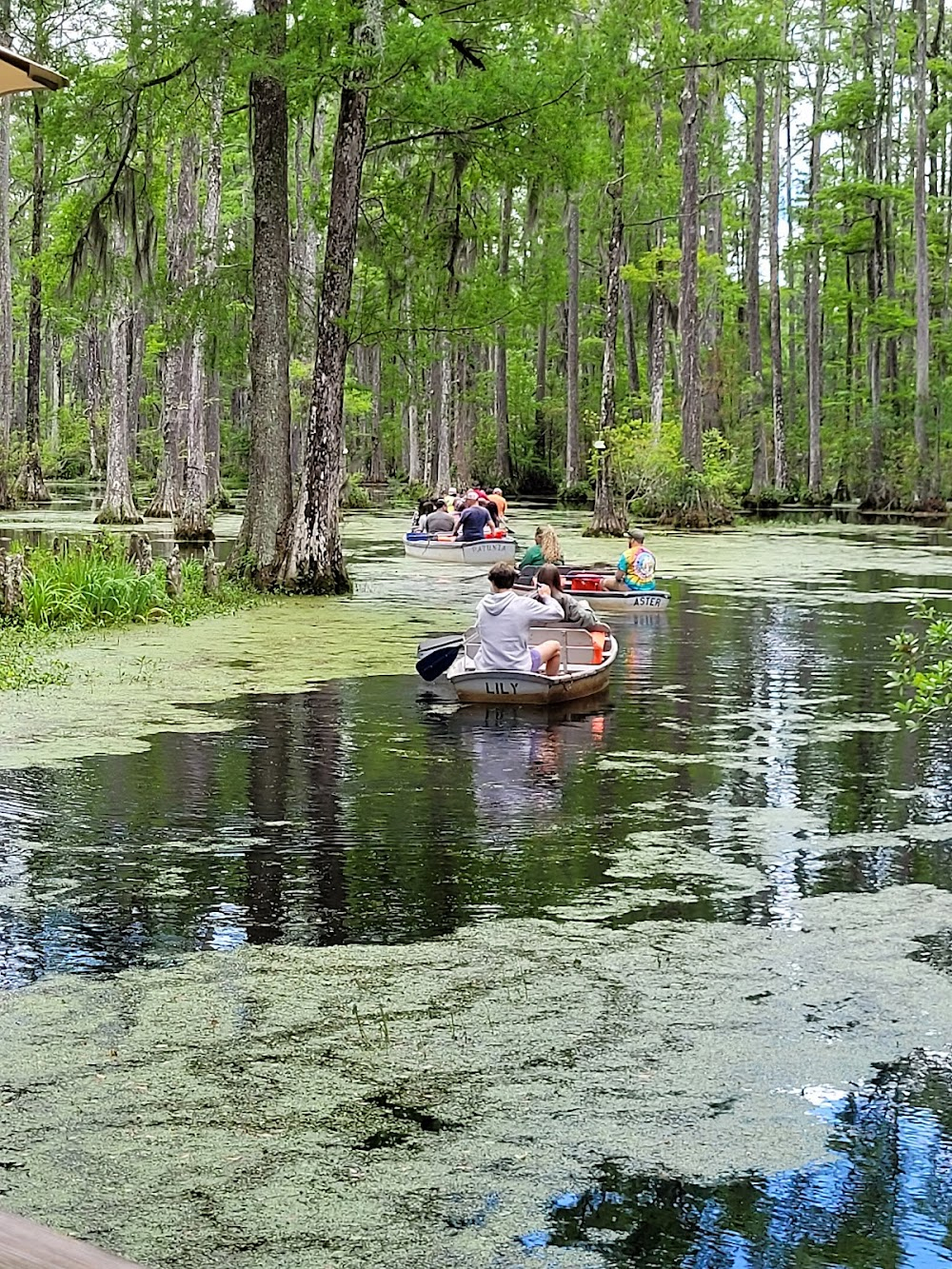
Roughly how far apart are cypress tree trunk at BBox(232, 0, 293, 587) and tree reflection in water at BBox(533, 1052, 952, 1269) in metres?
16.2

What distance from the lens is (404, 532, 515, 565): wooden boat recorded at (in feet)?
91.0

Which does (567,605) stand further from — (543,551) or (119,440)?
(119,440)

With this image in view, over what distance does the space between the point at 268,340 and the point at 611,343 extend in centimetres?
1216

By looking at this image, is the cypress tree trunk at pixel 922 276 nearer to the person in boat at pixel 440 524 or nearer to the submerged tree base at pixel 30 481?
the person in boat at pixel 440 524

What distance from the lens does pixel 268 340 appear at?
67.1 feet

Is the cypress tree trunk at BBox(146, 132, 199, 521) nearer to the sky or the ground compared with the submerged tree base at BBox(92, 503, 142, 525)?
nearer to the sky

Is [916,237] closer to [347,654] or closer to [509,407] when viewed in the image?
[509,407]

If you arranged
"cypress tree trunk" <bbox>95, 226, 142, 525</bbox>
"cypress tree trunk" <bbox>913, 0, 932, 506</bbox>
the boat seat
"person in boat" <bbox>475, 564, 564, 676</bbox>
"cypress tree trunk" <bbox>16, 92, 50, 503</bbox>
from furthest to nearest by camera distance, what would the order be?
"cypress tree trunk" <bbox>913, 0, 932, 506</bbox>, "cypress tree trunk" <bbox>16, 92, 50, 503</bbox>, "cypress tree trunk" <bbox>95, 226, 142, 525</bbox>, the boat seat, "person in boat" <bbox>475, 564, 564, 676</bbox>

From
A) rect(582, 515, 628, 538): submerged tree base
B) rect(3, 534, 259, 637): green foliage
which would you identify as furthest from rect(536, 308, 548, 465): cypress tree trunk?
rect(3, 534, 259, 637): green foliage

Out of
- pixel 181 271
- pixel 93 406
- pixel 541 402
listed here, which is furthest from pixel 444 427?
pixel 93 406

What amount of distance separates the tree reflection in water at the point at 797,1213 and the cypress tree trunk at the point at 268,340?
16.2m

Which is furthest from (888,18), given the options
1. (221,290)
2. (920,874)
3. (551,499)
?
(920,874)

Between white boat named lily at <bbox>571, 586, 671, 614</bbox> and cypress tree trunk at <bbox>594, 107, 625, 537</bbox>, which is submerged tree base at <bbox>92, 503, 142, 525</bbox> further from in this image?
white boat named lily at <bbox>571, 586, 671, 614</bbox>

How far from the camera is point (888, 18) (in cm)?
4638
